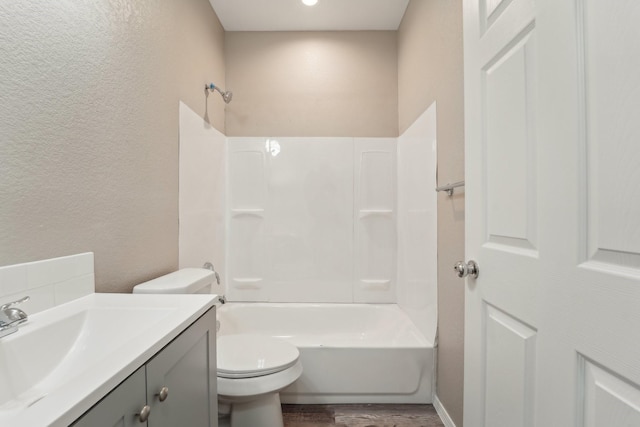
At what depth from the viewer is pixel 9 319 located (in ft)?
2.28

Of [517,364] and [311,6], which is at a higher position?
[311,6]

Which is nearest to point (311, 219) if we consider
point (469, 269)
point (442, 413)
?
point (442, 413)

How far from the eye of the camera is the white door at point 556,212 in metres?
0.50

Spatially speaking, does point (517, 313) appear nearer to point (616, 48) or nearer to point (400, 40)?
point (616, 48)

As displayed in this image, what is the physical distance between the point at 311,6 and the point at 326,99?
2.13ft

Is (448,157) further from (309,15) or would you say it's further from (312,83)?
(309,15)

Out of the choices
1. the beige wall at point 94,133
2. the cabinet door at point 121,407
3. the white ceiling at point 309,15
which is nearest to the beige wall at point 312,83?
the white ceiling at point 309,15

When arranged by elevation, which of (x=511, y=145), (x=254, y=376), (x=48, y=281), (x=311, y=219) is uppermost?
(x=511, y=145)

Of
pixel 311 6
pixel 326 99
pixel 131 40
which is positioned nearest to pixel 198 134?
pixel 131 40

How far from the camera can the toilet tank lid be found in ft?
4.09

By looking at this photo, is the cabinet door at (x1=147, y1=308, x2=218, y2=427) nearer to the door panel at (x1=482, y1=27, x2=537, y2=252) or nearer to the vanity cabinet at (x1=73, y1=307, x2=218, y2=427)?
the vanity cabinet at (x1=73, y1=307, x2=218, y2=427)

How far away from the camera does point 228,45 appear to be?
255cm

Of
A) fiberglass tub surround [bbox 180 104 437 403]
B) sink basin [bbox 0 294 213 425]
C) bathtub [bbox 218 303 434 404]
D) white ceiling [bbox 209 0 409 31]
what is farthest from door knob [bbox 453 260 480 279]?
white ceiling [bbox 209 0 409 31]

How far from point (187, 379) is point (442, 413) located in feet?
4.90
